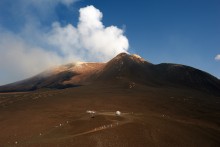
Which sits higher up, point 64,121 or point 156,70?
point 156,70

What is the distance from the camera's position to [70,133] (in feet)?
118

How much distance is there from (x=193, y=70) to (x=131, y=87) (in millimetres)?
42673

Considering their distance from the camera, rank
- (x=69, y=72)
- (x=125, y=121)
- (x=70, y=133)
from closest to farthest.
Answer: (x=70, y=133)
(x=125, y=121)
(x=69, y=72)

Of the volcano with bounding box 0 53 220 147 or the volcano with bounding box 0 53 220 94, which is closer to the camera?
the volcano with bounding box 0 53 220 147

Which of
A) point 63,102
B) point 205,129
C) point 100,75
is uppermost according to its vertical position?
point 100,75

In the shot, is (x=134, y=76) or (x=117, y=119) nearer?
(x=117, y=119)

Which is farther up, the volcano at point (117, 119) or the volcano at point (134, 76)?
the volcano at point (134, 76)

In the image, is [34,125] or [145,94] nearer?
[34,125]

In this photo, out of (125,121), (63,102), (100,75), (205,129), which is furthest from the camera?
(100,75)

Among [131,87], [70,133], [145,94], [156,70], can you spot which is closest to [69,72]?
[156,70]

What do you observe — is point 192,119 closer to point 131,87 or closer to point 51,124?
point 51,124

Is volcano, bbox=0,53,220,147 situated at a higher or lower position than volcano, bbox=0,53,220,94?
lower

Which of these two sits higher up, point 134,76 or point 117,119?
point 134,76

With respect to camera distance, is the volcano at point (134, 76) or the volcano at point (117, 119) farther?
the volcano at point (134, 76)
